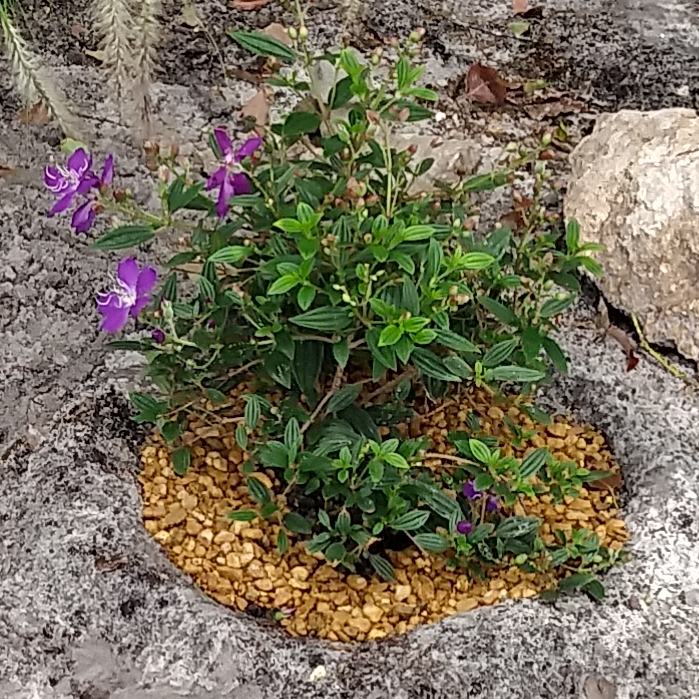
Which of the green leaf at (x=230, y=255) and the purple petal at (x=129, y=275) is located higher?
the green leaf at (x=230, y=255)

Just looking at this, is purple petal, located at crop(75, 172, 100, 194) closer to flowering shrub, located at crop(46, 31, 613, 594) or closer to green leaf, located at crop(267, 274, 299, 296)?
flowering shrub, located at crop(46, 31, 613, 594)

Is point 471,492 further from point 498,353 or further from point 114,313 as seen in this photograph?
point 114,313

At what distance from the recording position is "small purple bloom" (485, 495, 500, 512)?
132 centimetres

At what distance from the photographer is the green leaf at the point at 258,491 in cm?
132

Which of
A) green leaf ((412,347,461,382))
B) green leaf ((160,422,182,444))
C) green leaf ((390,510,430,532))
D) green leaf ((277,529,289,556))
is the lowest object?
green leaf ((277,529,289,556))

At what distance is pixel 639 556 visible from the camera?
4.43 ft

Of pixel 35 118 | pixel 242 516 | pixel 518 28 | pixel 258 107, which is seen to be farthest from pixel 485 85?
pixel 242 516

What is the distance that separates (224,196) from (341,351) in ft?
0.78

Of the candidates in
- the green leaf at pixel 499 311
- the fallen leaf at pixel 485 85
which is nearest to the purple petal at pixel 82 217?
the green leaf at pixel 499 311

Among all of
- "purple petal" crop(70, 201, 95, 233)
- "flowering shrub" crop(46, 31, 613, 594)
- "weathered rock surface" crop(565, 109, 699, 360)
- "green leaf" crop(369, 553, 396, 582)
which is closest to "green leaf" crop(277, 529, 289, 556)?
"flowering shrub" crop(46, 31, 613, 594)

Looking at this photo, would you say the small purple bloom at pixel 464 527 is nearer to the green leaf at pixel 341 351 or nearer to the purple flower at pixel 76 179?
the green leaf at pixel 341 351

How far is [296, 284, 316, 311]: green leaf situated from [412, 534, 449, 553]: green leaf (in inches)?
12.1

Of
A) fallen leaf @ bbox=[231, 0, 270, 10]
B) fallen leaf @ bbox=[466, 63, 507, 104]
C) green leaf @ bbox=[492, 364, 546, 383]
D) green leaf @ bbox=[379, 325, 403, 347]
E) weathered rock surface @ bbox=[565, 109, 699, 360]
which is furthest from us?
fallen leaf @ bbox=[231, 0, 270, 10]

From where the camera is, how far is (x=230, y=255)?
122cm
